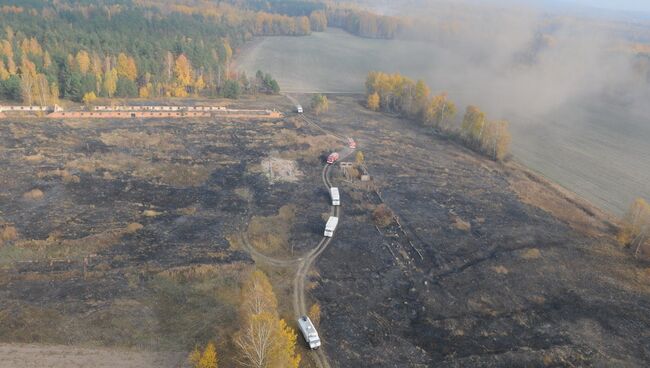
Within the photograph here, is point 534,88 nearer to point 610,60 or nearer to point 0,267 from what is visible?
point 610,60

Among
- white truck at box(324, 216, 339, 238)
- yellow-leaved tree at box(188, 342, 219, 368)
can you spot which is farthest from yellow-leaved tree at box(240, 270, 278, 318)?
white truck at box(324, 216, 339, 238)

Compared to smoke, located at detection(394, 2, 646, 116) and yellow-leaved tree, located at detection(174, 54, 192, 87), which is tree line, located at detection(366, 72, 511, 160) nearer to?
smoke, located at detection(394, 2, 646, 116)

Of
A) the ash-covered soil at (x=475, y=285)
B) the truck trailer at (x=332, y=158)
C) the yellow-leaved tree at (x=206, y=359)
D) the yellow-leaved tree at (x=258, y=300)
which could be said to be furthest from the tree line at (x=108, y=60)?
the yellow-leaved tree at (x=206, y=359)

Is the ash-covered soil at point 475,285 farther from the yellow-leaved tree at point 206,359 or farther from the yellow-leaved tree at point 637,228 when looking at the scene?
the yellow-leaved tree at point 206,359

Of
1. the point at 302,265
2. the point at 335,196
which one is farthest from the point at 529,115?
the point at 302,265

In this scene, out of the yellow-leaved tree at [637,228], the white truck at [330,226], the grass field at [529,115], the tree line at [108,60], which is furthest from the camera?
the tree line at [108,60]

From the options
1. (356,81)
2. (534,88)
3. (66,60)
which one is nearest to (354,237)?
(66,60)
